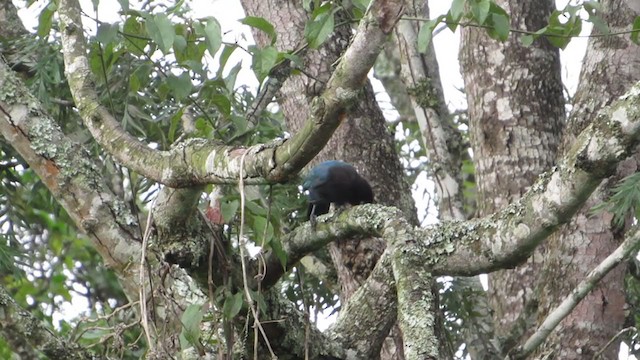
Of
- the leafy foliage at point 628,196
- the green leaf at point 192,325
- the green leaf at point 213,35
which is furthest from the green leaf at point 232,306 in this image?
the leafy foliage at point 628,196

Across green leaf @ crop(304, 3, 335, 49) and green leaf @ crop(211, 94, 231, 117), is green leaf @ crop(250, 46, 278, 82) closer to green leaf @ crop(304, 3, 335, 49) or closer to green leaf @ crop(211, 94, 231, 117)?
green leaf @ crop(304, 3, 335, 49)

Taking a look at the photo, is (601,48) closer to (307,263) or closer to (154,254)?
(307,263)

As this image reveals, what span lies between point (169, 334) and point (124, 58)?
212 cm

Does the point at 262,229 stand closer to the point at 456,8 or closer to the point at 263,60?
the point at 263,60

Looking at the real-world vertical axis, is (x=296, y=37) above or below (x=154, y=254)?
above

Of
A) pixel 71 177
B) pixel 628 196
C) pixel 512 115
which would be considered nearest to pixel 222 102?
pixel 71 177

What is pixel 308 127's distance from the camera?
2.45 meters

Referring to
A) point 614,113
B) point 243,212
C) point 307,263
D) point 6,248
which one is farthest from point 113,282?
point 614,113

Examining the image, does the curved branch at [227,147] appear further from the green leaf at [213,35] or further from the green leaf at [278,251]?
the green leaf at [278,251]

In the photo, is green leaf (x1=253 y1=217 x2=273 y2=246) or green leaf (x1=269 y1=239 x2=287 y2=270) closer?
green leaf (x1=253 y1=217 x2=273 y2=246)

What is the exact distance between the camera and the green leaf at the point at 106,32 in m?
3.02

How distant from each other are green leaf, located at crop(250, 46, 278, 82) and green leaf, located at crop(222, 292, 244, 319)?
2.01 ft

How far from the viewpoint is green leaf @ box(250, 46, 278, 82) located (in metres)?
2.99

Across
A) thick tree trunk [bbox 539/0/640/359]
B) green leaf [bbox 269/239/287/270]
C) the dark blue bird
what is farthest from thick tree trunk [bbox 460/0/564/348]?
green leaf [bbox 269/239/287/270]
